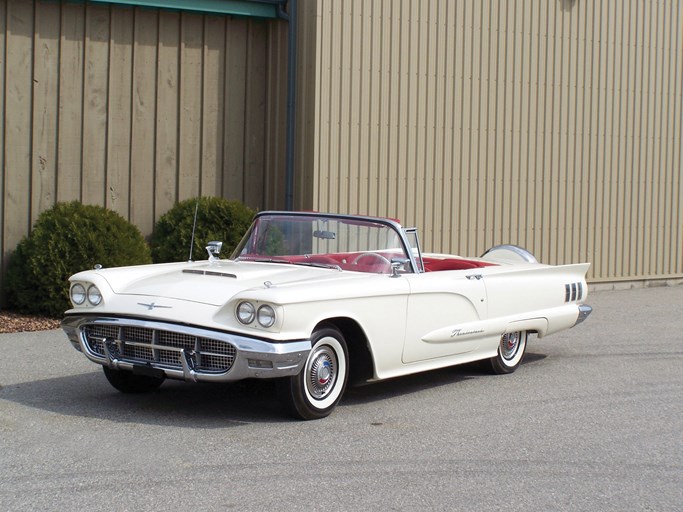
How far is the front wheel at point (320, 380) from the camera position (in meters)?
6.30

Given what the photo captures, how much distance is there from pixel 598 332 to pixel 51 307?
5.63m

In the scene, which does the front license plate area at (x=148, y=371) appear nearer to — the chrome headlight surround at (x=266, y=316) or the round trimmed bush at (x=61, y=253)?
the chrome headlight surround at (x=266, y=316)

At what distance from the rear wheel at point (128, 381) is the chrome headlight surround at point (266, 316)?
1.21 m

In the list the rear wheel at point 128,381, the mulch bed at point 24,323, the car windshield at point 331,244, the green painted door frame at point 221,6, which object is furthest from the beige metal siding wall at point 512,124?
the rear wheel at point 128,381

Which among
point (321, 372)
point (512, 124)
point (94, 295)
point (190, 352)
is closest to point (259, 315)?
point (190, 352)

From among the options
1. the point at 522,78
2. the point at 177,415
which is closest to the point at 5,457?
the point at 177,415

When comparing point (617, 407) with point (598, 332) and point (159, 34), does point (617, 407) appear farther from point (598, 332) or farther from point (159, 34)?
point (159, 34)

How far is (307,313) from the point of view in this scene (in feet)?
20.6

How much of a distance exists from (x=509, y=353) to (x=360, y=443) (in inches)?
111

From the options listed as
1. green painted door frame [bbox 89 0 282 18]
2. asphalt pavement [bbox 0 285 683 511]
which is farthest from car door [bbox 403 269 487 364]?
green painted door frame [bbox 89 0 282 18]

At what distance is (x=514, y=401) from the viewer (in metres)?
7.23

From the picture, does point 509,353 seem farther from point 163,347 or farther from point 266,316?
point 163,347

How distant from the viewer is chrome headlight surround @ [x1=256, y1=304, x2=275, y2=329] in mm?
6102

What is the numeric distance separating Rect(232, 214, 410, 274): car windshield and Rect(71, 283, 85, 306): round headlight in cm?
134
